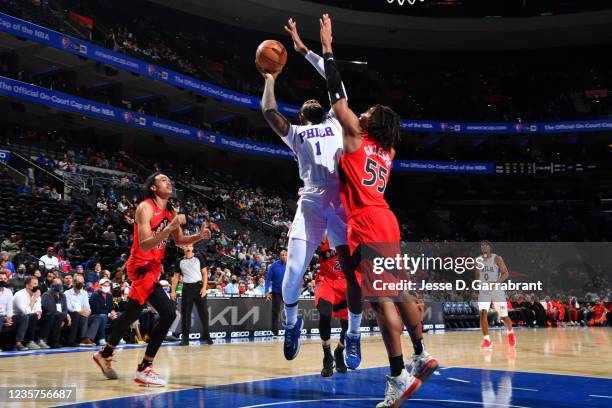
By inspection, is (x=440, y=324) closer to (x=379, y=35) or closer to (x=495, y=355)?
(x=495, y=355)

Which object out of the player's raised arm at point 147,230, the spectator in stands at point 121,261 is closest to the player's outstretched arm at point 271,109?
the player's raised arm at point 147,230

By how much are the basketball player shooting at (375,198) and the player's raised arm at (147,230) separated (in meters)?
1.99

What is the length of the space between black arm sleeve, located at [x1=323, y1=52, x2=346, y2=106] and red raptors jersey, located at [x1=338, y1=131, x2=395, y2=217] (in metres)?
0.38

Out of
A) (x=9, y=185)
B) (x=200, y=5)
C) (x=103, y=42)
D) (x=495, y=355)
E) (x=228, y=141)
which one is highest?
(x=200, y=5)

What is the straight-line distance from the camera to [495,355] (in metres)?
10.6

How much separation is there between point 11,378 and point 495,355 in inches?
286

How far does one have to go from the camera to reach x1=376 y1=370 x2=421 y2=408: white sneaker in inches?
185

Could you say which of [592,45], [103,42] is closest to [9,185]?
[103,42]

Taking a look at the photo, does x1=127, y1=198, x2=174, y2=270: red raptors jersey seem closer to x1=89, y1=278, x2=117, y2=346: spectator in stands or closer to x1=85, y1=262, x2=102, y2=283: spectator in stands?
x1=89, y1=278, x2=117, y2=346: spectator in stands

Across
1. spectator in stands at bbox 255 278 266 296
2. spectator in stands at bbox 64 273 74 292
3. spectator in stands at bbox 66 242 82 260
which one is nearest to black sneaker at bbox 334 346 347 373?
spectator in stands at bbox 64 273 74 292

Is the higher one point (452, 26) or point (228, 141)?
point (452, 26)

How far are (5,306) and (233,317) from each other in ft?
18.8

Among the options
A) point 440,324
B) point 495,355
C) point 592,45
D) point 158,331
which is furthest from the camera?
point 592,45

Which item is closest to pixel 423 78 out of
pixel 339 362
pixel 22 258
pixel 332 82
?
pixel 22 258
